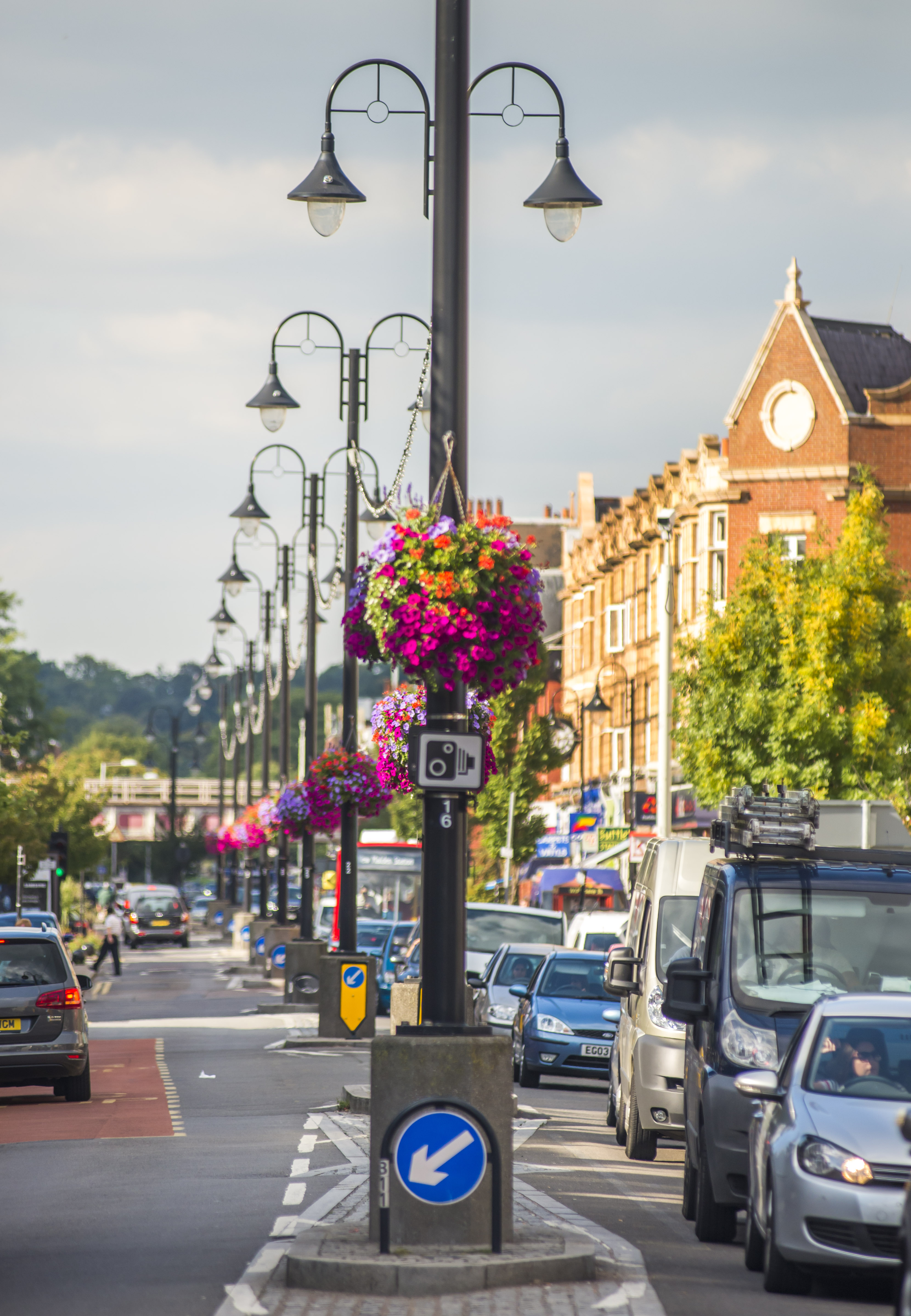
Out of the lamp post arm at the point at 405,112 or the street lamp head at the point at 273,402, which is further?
the street lamp head at the point at 273,402

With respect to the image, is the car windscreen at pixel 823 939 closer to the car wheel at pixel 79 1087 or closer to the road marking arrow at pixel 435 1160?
the road marking arrow at pixel 435 1160

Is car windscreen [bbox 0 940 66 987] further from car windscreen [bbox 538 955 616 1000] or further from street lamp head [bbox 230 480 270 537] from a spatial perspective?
street lamp head [bbox 230 480 270 537]

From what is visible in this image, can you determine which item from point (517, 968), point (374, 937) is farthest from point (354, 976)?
point (374, 937)

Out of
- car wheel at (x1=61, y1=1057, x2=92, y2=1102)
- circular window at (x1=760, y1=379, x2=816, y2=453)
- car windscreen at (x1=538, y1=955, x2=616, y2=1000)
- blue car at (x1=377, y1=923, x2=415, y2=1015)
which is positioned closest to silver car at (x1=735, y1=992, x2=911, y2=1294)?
car wheel at (x1=61, y1=1057, x2=92, y2=1102)

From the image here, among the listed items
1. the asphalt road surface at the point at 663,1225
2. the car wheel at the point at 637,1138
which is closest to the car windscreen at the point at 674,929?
the car wheel at the point at 637,1138

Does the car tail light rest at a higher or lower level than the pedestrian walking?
higher

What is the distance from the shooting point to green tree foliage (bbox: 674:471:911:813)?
1336 inches

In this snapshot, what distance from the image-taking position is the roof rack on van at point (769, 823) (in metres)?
12.2

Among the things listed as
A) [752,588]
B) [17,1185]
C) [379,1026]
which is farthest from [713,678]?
[17,1185]

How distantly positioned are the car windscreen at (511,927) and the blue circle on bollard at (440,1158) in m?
23.2

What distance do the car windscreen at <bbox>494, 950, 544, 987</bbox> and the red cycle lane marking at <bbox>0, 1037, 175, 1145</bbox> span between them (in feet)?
15.3

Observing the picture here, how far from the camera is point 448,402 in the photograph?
404 inches

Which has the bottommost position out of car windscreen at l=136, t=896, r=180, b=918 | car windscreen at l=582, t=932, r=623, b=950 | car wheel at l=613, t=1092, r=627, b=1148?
car windscreen at l=136, t=896, r=180, b=918

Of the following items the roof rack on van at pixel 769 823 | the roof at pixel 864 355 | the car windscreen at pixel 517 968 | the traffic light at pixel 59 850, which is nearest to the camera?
the roof rack on van at pixel 769 823
